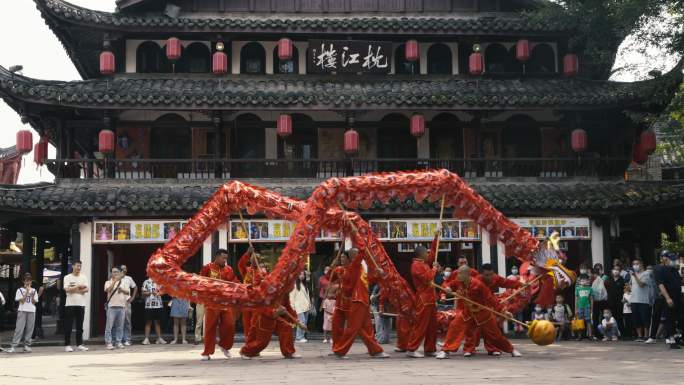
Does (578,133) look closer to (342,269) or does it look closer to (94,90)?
(342,269)

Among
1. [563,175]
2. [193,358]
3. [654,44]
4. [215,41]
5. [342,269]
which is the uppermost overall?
[215,41]

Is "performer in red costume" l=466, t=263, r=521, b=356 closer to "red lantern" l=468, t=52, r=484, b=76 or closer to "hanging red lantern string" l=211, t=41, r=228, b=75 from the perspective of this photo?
"red lantern" l=468, t=52, r=484, b=76

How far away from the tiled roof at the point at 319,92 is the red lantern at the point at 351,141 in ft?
2.16

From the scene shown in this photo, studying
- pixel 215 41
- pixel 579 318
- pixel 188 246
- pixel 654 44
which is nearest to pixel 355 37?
pixel 215 41

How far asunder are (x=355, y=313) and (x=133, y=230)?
827 cm

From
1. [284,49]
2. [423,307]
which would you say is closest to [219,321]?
[423,307]

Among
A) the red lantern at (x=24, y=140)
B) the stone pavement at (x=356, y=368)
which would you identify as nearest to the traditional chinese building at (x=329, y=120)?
the red lantern at (x=24, y=140)

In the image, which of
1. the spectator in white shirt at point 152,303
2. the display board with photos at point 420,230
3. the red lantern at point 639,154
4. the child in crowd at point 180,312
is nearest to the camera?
the child in crowd at point 180,312

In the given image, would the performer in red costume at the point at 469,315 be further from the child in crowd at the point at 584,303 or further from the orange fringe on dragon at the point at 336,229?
the child in crowd at the point at 584,303

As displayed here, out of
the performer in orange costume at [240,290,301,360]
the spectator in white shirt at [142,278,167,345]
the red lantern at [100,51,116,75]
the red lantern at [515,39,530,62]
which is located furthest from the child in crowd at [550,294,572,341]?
the red lantern at [100,51,116,75]

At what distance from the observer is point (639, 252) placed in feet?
76.7

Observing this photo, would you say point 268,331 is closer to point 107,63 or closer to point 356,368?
point 356,368

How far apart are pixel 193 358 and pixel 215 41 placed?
1073cm

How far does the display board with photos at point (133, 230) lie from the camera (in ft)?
62.2
